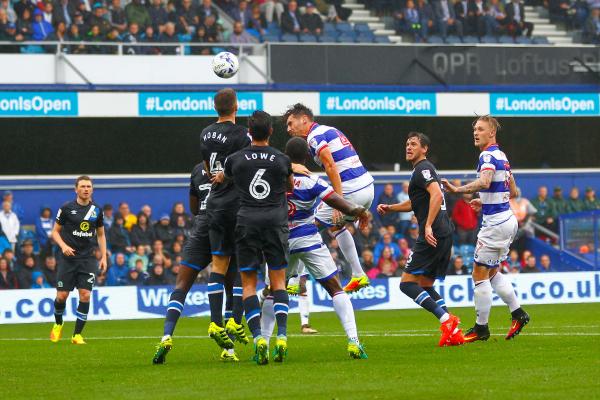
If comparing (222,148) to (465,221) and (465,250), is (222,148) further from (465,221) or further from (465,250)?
(465,221)

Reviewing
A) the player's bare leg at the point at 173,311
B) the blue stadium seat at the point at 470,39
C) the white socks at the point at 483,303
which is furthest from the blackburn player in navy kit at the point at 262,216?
the blue stadium seat at the point at 470,39

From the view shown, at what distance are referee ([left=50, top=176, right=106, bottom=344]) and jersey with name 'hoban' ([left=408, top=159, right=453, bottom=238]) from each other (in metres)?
5.47

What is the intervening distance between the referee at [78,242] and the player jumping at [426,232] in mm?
5325

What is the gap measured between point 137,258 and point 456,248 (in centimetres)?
719

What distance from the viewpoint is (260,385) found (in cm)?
990

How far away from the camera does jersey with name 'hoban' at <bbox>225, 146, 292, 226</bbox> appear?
1134 cm

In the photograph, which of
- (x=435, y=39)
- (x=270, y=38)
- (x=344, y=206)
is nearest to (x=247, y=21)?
(x=270, y=38)

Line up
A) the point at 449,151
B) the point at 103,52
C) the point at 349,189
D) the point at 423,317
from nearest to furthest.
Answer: the point at 349,189 → the point at 423,317 → the point at 103,52 → the point at 449,151

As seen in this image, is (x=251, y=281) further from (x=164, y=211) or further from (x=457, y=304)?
(x=164, y=211)

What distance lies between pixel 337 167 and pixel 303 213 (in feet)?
7.03

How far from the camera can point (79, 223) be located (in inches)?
683

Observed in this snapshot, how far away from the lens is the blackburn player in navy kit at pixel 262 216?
11.4 metres

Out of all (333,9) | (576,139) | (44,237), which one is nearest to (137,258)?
(44,237)

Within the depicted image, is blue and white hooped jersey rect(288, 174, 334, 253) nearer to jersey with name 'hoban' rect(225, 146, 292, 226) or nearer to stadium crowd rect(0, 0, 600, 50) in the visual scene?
jersey with name 'hoban' rect(225, 146, 292, 226)
